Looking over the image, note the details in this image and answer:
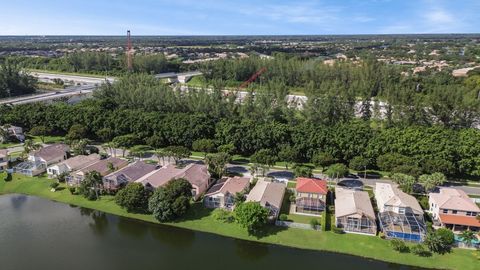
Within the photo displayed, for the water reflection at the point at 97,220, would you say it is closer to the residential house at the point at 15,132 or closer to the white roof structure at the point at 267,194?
the white roof structure at the point at 267,194

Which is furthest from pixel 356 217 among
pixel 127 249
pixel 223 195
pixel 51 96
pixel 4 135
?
pixel 51 96

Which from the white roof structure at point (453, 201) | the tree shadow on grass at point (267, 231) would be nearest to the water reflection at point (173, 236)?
the tree shadow on grass at point (267, 231)

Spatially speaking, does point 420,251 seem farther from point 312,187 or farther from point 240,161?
point 240,161

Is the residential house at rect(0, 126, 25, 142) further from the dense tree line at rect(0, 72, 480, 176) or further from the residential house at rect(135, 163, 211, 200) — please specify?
the residential house at rect(135, 163, 211, 200)

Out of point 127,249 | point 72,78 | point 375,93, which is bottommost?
point 127,249

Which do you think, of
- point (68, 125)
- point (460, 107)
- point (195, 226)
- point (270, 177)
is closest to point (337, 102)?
point (460, 107)

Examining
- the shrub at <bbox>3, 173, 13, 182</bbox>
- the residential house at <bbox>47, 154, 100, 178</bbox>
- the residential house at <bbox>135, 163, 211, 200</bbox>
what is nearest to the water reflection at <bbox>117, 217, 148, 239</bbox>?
the residential house at <bbox>135, 163, 211, 200</bbox>

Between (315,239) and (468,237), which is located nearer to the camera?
(468,237)
